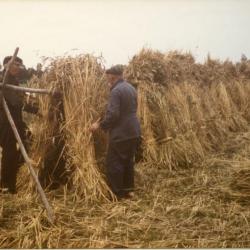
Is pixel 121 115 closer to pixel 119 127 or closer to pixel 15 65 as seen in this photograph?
pixel 119 127

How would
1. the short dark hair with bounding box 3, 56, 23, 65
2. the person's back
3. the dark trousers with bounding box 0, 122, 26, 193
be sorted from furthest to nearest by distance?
the dark trousers with bounding box 0, 122, 26, 193 < the person's back < the short dark hair with bounding box 3, 56, 23, 65

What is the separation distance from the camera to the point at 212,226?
432 centimetres

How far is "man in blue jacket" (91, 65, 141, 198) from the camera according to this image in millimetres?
4977

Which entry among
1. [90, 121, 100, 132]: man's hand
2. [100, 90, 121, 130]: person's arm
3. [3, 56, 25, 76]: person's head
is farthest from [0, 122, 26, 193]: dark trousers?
[100, 90, 121, 130]: person's arm

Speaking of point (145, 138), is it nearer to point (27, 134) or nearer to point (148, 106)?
point (148, 106)

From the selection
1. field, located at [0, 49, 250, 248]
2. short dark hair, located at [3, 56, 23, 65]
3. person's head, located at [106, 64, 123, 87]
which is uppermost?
short dark hair, located at [3, 56, 23, 65]

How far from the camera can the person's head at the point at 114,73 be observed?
16.6 ft

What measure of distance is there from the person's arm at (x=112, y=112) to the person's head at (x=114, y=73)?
17 centimetres

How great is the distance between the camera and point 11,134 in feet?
16.9

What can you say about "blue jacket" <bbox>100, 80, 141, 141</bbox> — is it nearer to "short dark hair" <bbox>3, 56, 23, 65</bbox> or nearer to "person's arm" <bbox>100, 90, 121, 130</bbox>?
"person's arm" <bbox>100, 90, 121, 130</bbox>

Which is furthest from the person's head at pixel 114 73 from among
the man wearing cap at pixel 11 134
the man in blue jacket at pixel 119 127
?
the man wearing cap at pixel 11 134

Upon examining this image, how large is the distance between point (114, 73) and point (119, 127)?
509 mm

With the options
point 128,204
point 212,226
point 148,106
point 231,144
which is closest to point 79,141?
point 128,204

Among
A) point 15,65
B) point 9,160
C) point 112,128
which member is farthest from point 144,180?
point 15,65
